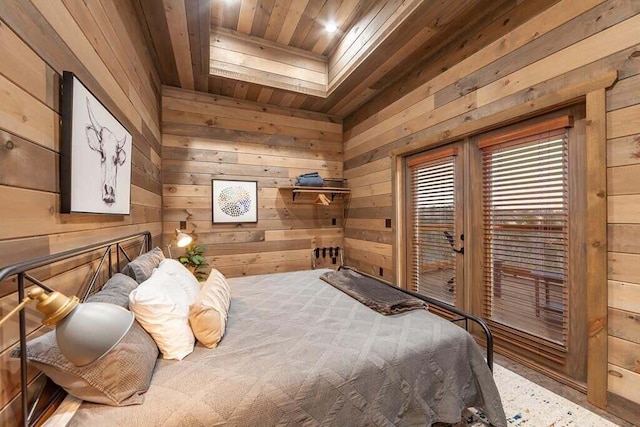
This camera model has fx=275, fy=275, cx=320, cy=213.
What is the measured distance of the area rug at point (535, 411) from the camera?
156 centimetres

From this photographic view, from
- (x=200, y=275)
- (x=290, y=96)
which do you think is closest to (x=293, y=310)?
(x=200, y=275)

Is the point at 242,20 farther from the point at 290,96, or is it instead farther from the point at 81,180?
the point at 81,180

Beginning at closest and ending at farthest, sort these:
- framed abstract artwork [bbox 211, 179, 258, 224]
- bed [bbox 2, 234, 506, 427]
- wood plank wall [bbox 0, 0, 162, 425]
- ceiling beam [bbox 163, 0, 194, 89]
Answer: wood plank wall [bbox 0, 0, 162, 425]
bed [bbox 2, 234, 506, 427]
ceiling beam [bbox 163, 0, 194, 89]
framed abstract artwork [bbox 211, 179, 258, 224]

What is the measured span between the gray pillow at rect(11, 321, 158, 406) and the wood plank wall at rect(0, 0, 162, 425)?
8cm

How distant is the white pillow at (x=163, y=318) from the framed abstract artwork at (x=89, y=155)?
0.47 m

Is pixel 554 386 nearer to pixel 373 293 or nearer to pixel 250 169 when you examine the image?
pixel 373 293

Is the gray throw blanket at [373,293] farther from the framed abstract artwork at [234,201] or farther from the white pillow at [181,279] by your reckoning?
the framed abstract artwork at [234,201]

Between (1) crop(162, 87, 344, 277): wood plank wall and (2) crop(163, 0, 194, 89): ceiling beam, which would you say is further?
(1) crop(162, 87, 344, 277): wood plank wall

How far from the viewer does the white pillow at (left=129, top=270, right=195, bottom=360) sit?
1.21 m

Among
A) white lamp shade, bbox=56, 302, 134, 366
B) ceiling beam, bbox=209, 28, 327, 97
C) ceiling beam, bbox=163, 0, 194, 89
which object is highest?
ceiling beam, bbox=209, 28, 327, 97

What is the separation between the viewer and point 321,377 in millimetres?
1156

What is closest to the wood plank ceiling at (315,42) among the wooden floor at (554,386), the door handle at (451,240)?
the door handle at (451,240)

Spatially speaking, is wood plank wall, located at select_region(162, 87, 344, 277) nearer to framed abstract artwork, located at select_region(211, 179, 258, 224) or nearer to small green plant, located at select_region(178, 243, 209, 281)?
framed abstract artwork, located at select_region(211, 179, 258, 224)

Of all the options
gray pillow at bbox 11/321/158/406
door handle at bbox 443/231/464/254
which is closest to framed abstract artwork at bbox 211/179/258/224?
door handle at bbox 443/231/464/254
